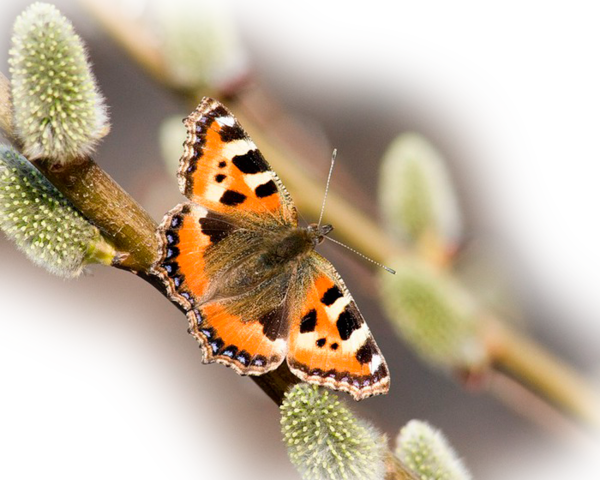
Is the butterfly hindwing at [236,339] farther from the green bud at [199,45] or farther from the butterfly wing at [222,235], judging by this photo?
the green bud at [199,45]

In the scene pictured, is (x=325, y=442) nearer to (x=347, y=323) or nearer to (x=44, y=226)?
(x=347, y=323)

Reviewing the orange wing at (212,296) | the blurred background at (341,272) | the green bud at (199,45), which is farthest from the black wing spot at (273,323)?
the blurred background at (341,272)

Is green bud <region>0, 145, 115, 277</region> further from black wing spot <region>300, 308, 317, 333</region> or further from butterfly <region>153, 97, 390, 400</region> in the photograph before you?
black wing spot <region>300, 308, 317, 333</region>

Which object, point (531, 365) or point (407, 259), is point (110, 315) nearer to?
point (407, 259)

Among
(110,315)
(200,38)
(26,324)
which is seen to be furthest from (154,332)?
(200,38)

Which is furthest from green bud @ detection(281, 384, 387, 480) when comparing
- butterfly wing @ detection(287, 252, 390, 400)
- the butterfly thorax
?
the butterfly thorax
